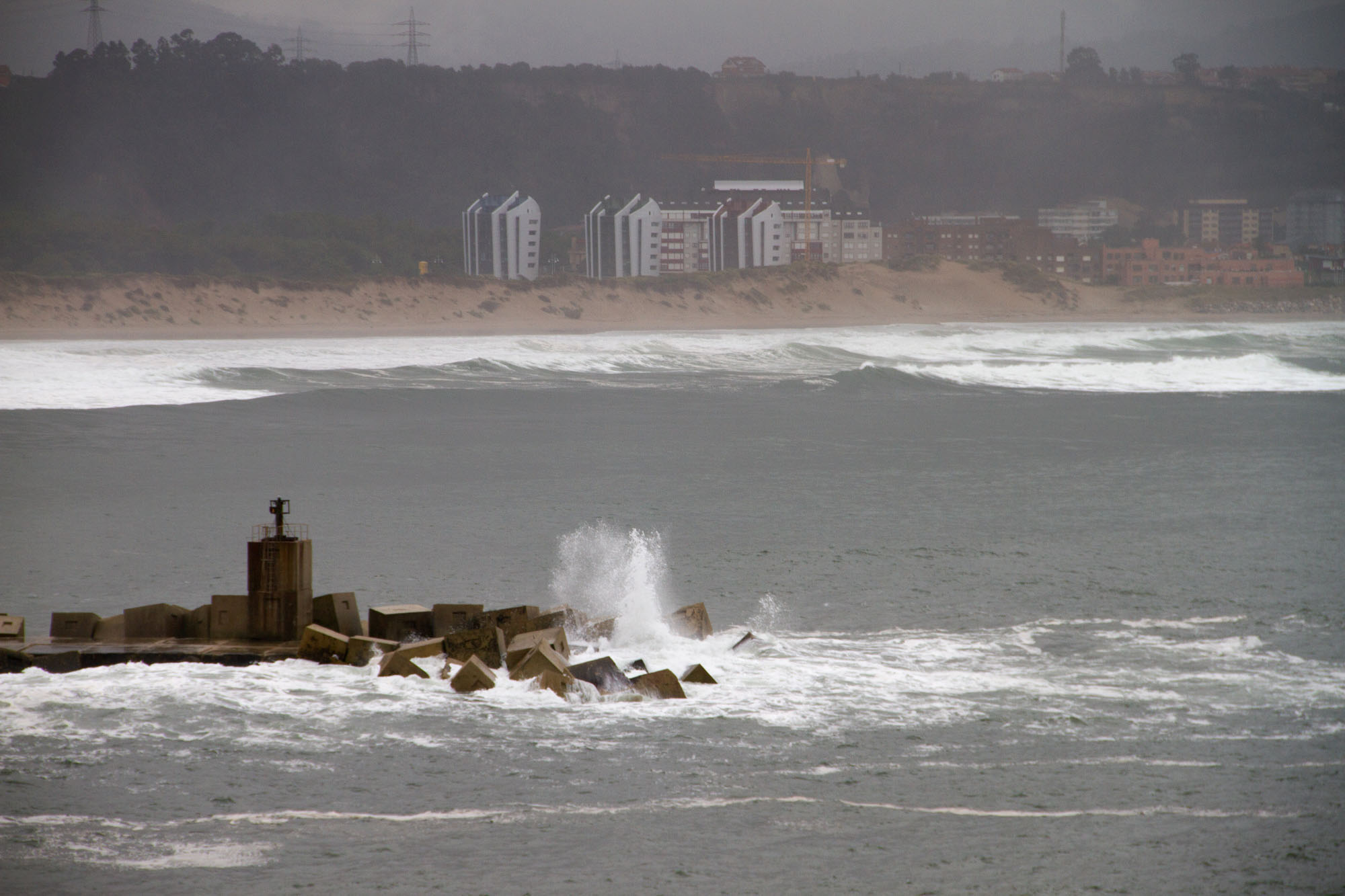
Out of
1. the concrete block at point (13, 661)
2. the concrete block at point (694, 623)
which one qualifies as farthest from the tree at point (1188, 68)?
the concrete block at point (13, 661)

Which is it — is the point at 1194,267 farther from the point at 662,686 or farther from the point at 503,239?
the point at 662,686

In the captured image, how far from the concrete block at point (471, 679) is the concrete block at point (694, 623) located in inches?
62.5

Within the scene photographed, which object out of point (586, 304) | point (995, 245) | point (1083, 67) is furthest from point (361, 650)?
point (1083, 67)

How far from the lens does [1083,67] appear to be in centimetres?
10512

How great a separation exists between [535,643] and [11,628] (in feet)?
10.8

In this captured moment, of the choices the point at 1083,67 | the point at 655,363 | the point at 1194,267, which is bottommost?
the point at 655,363

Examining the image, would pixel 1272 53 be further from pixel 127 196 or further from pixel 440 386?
pixel 127 196

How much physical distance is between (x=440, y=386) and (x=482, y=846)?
27686 mm

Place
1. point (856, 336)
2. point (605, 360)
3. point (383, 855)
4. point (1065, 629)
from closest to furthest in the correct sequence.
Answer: point (383, 855) < point (1065, 629) < point (605, 360) < point (856, 336)

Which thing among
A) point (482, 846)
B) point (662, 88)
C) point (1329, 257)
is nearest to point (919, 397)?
point (482, 846)

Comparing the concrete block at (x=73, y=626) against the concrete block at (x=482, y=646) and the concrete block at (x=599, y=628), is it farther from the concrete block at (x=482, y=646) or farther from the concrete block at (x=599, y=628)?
the concrete block at (x=599, y=628)

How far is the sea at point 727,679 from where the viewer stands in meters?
5.41

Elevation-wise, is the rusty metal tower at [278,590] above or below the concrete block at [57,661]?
above

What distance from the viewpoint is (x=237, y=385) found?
103 ft
